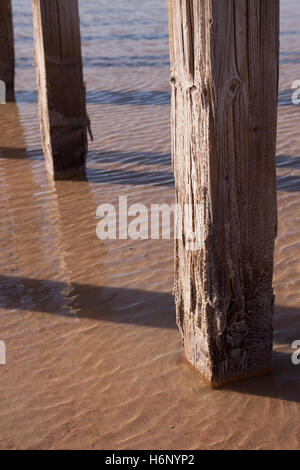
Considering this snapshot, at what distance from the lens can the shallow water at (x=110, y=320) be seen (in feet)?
10.9

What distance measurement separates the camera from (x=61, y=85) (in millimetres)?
6543

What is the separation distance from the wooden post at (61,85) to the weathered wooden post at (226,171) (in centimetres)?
331

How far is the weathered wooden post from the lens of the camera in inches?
118

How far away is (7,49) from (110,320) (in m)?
6.60

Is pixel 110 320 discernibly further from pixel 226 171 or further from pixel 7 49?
pixel 7 49

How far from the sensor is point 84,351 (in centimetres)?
399

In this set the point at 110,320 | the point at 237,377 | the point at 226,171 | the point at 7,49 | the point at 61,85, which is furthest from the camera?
the point at 7,49

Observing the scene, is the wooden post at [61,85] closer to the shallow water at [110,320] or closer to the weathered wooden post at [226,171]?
the shallow water at [110,320]

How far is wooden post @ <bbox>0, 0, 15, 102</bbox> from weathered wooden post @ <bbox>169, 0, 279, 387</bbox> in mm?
7046

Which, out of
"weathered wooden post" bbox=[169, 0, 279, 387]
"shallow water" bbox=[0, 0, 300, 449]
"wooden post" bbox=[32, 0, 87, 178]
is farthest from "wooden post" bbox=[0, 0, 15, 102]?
"weathered wooden post" bbox=[169, 0, 279, 387]

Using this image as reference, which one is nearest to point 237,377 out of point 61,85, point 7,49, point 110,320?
point 110,320

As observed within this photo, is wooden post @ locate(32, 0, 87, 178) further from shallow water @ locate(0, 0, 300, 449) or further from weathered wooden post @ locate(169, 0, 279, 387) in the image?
weathered wooden post @ locate(169, 0, 279, 387)

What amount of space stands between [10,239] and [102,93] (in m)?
5.41

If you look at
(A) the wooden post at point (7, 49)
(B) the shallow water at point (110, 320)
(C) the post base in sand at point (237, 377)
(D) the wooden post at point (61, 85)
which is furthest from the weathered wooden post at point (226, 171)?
(A) the wooden post at point (7, 49)
